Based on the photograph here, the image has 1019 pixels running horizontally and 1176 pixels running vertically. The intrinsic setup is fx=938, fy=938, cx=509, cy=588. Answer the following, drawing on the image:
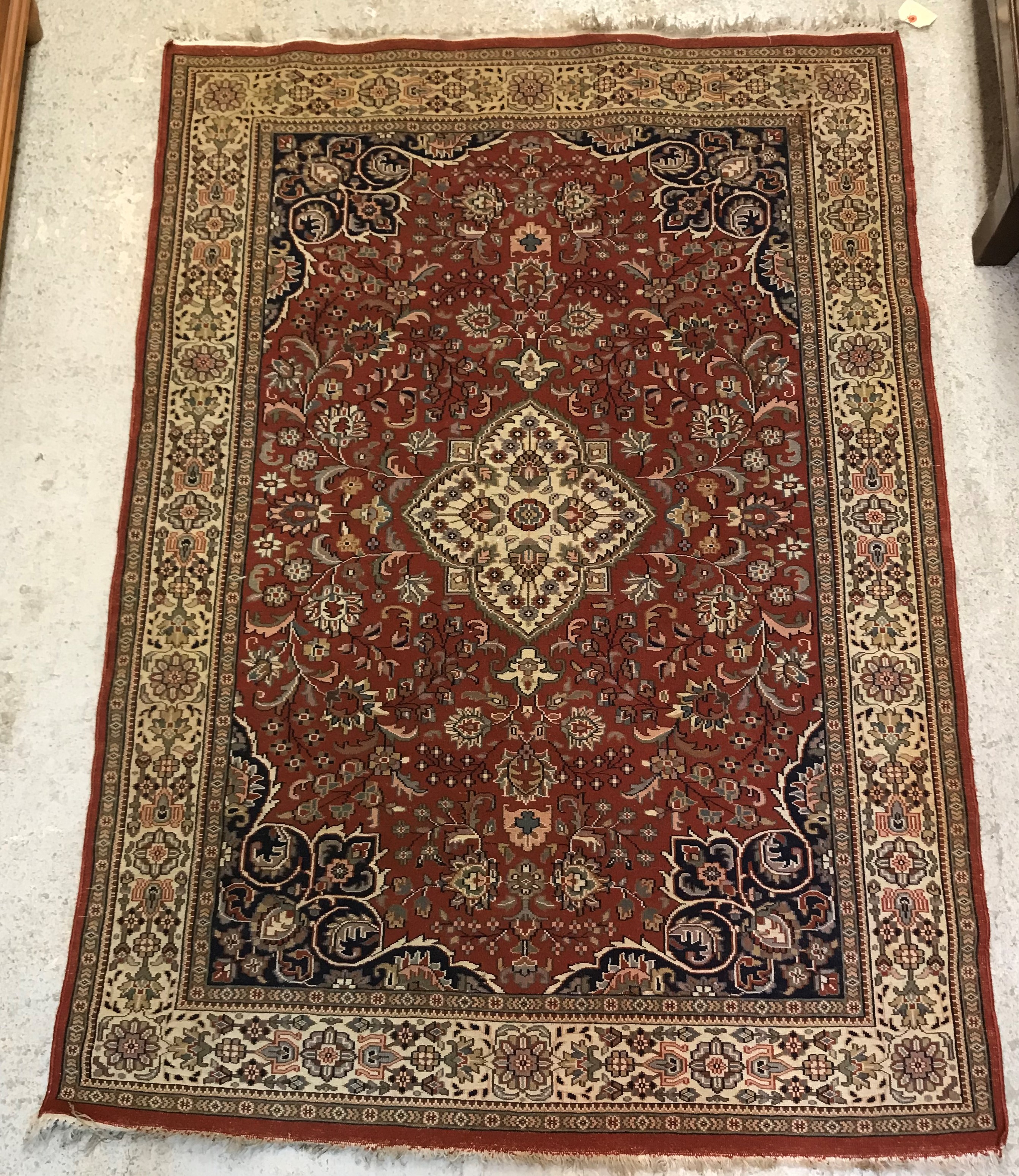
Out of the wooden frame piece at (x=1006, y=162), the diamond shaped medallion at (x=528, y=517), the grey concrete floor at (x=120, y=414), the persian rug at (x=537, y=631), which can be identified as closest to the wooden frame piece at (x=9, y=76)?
the grey concrete floor at (x=120, y=414)

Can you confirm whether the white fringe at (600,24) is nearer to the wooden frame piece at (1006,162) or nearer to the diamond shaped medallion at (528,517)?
the wooden frame piece at (1006,162)

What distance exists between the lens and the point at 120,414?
171 centimetres

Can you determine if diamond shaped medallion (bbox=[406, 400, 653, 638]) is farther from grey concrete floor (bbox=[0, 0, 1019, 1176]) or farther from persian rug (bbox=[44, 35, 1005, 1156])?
grey concrete floor (bbox=[0, 0, 1019, 1176])

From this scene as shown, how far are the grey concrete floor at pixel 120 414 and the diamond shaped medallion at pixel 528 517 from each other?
0.58m

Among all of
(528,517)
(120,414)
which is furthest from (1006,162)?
(120,414)

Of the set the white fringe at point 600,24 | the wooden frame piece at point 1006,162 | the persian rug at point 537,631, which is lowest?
the persian rug at point 537,631

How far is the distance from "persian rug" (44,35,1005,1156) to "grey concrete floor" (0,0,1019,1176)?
50 mm

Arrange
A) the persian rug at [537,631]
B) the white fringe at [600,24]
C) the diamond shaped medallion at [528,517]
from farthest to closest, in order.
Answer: the white fringe at [600,24] < the diamond shaped medallion at [528,517] < the persian rug at [537,631]

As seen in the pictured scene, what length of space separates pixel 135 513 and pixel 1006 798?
155 cm

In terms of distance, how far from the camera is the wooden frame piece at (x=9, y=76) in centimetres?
171

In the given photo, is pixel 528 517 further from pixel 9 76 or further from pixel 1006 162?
pixel 9 76

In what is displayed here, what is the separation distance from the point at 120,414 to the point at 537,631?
2.81 ft

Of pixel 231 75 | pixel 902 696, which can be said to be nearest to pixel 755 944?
pixel 902 696

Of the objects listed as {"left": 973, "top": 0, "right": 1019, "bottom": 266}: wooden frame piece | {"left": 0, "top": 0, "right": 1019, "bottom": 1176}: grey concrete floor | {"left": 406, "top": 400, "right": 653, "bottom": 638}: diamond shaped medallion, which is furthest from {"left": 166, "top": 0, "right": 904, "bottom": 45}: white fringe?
{"left": 406, "top": 400, "right": 653, "bottom": 638}: diamond shaped medallion
